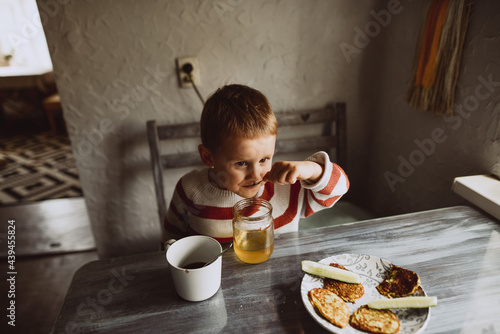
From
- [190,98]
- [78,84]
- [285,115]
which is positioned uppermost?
[78,84]

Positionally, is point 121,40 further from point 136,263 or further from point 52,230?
point 52,230

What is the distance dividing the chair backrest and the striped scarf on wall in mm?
420

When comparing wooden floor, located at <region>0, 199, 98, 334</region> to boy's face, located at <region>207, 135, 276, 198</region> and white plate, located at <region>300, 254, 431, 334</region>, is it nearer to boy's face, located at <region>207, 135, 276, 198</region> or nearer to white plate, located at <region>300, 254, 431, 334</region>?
boy's face, located at <region>207, 135, 276, 198</region>

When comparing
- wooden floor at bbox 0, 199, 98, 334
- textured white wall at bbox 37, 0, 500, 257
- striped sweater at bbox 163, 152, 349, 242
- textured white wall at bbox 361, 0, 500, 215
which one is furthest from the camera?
wooden floor at bbox 0, 199, 98, 334

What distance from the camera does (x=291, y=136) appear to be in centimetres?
175

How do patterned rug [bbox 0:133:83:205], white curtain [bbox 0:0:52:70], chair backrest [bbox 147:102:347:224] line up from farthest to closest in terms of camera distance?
white curtain [bbox 0:0:52:70], patterned rug [bbox 0:133:83:205], chair backrest [bbox 147:102:347:224]

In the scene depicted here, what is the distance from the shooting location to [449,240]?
814 millimetres

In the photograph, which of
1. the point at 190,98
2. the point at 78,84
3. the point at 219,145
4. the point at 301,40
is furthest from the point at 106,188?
the point at 301,40

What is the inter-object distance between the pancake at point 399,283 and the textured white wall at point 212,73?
2.56 feet

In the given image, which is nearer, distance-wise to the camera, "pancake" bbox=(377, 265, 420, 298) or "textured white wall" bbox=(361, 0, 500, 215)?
"pancake" bbox=(377, 265, 420, 298)

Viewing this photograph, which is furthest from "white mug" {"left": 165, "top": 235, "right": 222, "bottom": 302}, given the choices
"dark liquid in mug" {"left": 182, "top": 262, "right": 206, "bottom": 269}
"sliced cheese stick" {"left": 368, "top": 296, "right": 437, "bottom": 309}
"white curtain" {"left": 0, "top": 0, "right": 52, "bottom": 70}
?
"white curtain" {"left": 0, "top": 0, "right": 52, "bottom": 70}

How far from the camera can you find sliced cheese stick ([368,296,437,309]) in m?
0.58

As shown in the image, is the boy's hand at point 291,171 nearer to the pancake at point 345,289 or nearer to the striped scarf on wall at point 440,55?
the pancake at point 345,289

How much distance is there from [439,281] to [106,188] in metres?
1.56
